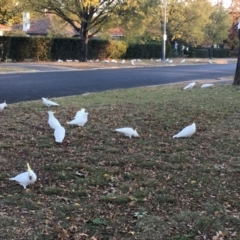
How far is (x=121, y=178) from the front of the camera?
5.33m

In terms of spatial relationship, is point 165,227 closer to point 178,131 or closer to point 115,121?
point 178,131

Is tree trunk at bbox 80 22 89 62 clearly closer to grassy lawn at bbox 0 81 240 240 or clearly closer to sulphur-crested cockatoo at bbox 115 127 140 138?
grassy lawn at bbox 0 81 240 240

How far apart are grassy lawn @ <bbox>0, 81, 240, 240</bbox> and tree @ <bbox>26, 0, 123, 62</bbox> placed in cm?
2410

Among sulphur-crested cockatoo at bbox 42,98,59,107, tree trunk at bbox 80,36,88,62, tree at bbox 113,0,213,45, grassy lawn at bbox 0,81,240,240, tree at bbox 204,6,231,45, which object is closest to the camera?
grassy lawn at bbox 0,81,240,240

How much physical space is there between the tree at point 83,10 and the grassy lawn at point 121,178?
24.1m

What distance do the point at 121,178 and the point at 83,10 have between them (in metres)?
28.7

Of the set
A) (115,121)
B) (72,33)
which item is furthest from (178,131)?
(72,33)

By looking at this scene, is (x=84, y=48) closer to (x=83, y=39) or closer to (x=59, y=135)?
(x=83, y=39)

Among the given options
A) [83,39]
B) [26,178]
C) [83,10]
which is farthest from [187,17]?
[26,178]

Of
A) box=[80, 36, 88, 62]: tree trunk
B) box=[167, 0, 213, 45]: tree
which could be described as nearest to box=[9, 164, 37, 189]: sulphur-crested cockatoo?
box=[80, 36, 88, 62]: tree trunk

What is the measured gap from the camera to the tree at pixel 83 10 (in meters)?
32.2

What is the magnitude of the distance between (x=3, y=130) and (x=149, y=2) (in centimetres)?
2784

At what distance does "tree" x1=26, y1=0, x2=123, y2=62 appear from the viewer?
32188mm

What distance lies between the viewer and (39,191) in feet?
15.7
